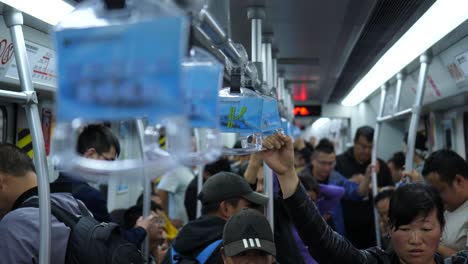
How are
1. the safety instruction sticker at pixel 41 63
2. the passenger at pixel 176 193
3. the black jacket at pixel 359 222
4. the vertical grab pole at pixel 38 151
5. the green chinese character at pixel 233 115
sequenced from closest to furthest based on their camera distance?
the green chinese character at pixel 233 115 < the vertical grab pole at pixel 38 151 < the safety instruction sticker at pixel 41 63 < the black jacket at pixel 359 222 < the passenger at pixel 176 193

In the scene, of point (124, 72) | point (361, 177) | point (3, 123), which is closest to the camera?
point (124, 72)

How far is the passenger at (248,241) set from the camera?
1892 mm

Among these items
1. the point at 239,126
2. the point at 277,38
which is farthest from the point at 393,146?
the point at 239,126

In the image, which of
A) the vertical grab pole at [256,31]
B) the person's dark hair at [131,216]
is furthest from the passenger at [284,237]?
the person's dark hair at [131,216]

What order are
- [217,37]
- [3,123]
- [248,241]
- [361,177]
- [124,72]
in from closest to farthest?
[124,72], [217,37], [248,241], [3,123], [361,177]

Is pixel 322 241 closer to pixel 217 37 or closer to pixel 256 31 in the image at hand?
pixel 217 37

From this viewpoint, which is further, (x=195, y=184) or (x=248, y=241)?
(x=195, y=184)

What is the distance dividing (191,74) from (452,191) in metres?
Result: 2.14

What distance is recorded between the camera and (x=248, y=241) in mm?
1894

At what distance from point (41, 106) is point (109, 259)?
1.99 meters

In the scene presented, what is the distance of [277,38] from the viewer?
12.9ft

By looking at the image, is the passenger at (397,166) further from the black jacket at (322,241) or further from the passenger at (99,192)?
the black jacket at (322,241)

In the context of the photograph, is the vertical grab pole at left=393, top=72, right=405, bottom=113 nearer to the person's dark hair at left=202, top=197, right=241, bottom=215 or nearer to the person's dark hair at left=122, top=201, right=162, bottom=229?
the person's dark hair at left=122, top=201, right=162, bottom=229

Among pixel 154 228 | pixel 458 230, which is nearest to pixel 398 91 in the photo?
pixel 458 230
